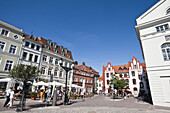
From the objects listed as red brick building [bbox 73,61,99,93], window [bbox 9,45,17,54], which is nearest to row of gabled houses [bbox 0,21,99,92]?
window [bbox 9,45,17,54]

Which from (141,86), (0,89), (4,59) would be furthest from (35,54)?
(141,86)

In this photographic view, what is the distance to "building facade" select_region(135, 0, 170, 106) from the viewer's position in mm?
13039

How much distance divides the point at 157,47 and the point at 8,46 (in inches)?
1028

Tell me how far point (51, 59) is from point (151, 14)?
80.3 ft

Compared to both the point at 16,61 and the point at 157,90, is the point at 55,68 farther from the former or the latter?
the point at 157,90

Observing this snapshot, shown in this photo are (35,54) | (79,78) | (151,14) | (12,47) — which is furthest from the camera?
(79,78)

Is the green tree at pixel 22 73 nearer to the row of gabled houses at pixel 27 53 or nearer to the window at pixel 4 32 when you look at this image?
the row of gabled houses at pixel 27 53

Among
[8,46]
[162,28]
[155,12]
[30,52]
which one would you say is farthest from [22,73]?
[155,12]

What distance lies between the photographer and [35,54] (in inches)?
949

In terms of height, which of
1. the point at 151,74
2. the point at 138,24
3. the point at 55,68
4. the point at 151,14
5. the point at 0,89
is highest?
the point at 151,14

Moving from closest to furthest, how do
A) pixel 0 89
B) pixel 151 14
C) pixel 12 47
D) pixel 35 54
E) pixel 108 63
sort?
pixel 151 14 → pixel 0 89 → pixel 12 47 → pixel 35 54 → pixel 108 63

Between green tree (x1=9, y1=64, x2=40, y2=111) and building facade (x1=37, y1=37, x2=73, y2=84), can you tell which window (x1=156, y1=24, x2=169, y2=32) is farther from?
building facade (x1=37, y1=37, x2=73, y2=84)

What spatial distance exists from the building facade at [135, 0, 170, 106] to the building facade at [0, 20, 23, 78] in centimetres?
2384

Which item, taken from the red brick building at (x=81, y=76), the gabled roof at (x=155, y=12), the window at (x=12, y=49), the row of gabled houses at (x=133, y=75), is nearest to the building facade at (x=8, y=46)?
Result: the window at (x=12, y=49)
